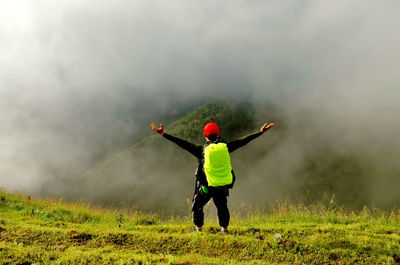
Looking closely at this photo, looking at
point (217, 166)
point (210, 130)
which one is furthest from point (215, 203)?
point (210, 130)

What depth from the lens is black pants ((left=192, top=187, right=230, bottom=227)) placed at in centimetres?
812

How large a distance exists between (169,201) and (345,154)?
267ft

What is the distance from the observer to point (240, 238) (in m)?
7.72

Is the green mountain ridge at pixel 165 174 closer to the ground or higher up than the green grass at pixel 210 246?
higher up

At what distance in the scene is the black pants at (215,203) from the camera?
8.12 m

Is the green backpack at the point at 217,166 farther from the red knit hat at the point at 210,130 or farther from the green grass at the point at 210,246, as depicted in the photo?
the green grass at the point at 210,246

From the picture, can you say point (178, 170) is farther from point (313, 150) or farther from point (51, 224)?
point (51, 224)

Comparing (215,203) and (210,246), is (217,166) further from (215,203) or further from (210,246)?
(210,246)

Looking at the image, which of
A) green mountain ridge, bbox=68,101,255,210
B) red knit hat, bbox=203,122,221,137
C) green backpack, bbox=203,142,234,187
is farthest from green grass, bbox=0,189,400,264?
green mountain ridge, bbox=68,101,255,210

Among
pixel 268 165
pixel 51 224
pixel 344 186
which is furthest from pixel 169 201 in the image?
pixel 51 224

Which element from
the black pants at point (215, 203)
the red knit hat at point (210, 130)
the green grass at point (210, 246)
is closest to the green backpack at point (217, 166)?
the black pants at point (215, 203)

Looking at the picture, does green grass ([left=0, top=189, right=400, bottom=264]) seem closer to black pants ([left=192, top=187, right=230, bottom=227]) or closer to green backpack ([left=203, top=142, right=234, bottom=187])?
black pants ([left=192, top=187, right=230, bottom=227])

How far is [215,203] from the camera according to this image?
8219mm

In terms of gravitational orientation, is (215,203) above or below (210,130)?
below
